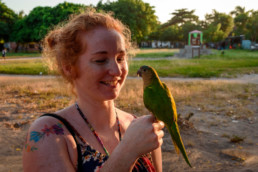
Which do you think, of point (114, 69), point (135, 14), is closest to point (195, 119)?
point (114, 69)

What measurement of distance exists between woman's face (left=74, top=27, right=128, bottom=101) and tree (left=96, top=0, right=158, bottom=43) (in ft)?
109

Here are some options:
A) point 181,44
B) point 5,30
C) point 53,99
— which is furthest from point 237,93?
point 181,44

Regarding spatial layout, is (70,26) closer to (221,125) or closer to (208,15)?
(221,125)

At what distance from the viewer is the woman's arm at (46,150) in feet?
4.32

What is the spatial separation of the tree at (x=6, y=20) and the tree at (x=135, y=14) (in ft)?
62.4

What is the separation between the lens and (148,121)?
1.50m

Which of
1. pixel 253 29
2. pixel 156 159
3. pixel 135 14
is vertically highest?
pixel 135 14

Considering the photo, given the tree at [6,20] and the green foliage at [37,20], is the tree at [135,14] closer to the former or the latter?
the green foliage at [37,20]

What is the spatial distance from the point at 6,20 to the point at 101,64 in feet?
169

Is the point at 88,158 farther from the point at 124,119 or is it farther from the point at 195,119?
the point at 195,119

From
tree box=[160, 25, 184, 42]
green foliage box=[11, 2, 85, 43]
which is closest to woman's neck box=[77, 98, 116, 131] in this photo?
green foliage box=[11, 2, 85, 43]

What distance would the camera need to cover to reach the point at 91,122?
177 centimetres

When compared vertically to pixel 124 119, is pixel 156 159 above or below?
below

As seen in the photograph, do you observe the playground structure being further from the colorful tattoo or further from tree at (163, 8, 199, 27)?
tree at (163, 8, 199, 27)
